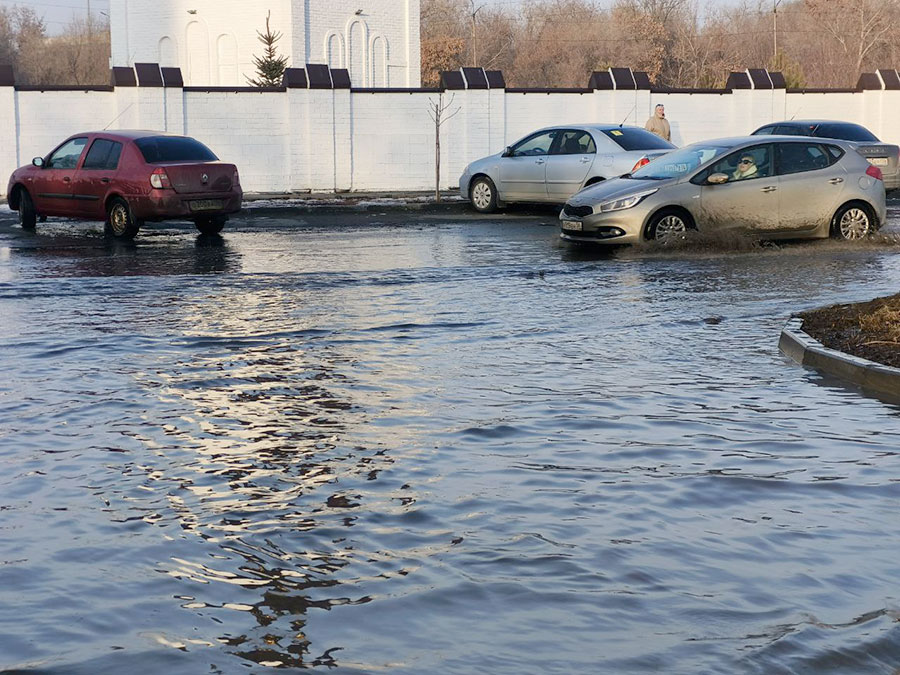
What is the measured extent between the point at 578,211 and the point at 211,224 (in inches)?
239

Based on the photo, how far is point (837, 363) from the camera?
8641 millimetres

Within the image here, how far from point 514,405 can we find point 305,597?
10.8ft

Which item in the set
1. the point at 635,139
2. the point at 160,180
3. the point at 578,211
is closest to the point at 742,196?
the point at 578,211

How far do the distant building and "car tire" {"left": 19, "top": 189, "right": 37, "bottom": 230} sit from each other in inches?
1088

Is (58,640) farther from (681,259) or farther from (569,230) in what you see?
(569,230)

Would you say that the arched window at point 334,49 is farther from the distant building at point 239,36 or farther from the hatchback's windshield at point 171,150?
the hatchback's windshield at point 171,150

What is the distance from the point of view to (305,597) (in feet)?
14.9

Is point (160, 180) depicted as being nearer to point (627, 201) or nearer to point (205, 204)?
point (205, 204)

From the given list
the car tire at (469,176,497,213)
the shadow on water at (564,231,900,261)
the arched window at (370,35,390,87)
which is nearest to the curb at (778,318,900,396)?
the shadow on water at (564,231,900,261)

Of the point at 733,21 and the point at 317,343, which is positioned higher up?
the point at 733,21

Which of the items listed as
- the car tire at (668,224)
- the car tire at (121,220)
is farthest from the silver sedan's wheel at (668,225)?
the car tire at (121,220)

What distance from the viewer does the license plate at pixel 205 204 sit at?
19000 mm

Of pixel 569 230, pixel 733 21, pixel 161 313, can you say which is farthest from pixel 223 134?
pixel 733 21

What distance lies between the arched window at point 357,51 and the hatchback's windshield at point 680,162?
1297 inches
